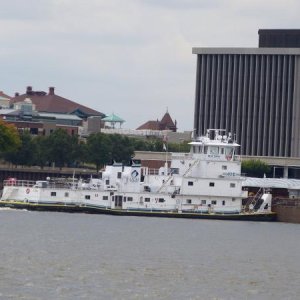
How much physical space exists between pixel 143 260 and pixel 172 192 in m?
49.4

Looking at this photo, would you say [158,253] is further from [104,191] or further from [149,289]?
[104,191]

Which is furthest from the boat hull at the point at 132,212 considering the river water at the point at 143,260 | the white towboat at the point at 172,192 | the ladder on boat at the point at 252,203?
the river water at the point at 143,260

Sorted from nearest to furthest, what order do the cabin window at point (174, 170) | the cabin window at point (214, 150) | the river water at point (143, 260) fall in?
the river water at point (143, 260) < the cabin window at point (214, 150) < the cabin window at point (174, 170)

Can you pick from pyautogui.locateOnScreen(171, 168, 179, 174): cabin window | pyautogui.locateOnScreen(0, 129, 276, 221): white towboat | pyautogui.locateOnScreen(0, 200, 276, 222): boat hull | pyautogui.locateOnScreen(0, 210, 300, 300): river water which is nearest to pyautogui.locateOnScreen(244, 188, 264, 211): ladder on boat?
pyautogui.locateOnScreen(0, 129, 276, 221): white towboat

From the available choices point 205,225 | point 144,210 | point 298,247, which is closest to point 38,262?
point 298,247

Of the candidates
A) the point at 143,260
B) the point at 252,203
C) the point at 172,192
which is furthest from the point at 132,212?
the point at 143,260

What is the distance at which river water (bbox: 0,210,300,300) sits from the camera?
263ft

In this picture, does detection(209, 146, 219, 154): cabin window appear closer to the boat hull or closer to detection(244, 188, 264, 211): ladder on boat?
detection(244, 188, 264, 211): ladder on boat

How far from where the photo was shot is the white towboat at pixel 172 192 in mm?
143875

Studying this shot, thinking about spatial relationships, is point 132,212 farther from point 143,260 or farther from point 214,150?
point 143,260

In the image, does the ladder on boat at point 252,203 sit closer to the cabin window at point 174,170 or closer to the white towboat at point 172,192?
the white towboat at point 172,192

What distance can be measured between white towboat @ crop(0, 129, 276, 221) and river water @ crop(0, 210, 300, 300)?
8366 mm

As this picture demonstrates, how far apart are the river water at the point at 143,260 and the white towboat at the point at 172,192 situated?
8.37 m

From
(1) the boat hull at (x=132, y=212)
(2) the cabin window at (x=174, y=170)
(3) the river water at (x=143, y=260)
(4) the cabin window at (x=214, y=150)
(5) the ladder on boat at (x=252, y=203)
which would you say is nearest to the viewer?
(3) the river water at (x=143, y=260)
